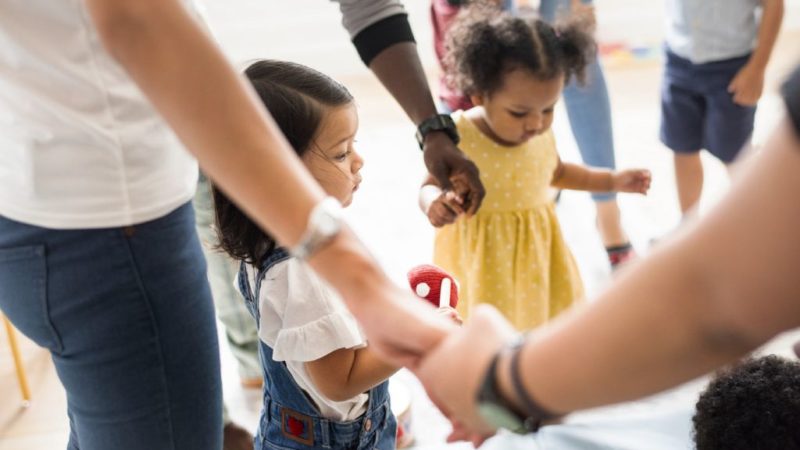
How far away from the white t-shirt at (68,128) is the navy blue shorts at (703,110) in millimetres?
1650

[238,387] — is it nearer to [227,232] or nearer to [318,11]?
[227,232]

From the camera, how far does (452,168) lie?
147cm

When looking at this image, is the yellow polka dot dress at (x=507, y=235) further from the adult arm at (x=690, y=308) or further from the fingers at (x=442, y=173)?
the adult arm at (x=690, y=308)

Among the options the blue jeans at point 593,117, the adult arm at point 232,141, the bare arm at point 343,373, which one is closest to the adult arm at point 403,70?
the bare arm at point 343,373

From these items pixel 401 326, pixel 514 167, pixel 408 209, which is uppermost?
pixel 401 326

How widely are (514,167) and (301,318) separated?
0.86 meters

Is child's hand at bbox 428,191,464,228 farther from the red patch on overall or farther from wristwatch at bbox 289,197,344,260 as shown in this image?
wristwatch at bbox 289,197,344,260

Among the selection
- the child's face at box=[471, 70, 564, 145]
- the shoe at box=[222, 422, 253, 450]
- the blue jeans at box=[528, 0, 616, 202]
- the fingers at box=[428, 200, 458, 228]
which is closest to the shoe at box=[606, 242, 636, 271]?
the blue jeans at box=[528, 0, 616, 202]

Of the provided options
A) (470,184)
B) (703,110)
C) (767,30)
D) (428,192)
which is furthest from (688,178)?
(470,184)

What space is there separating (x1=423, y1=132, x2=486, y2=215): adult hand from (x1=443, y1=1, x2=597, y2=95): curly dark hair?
0.32 meters

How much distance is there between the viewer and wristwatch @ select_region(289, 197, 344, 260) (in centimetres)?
66

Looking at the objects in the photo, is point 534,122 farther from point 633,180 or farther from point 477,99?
point 633,180

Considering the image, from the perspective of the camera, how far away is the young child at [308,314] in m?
0.99

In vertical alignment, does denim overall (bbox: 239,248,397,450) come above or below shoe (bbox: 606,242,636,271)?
above
